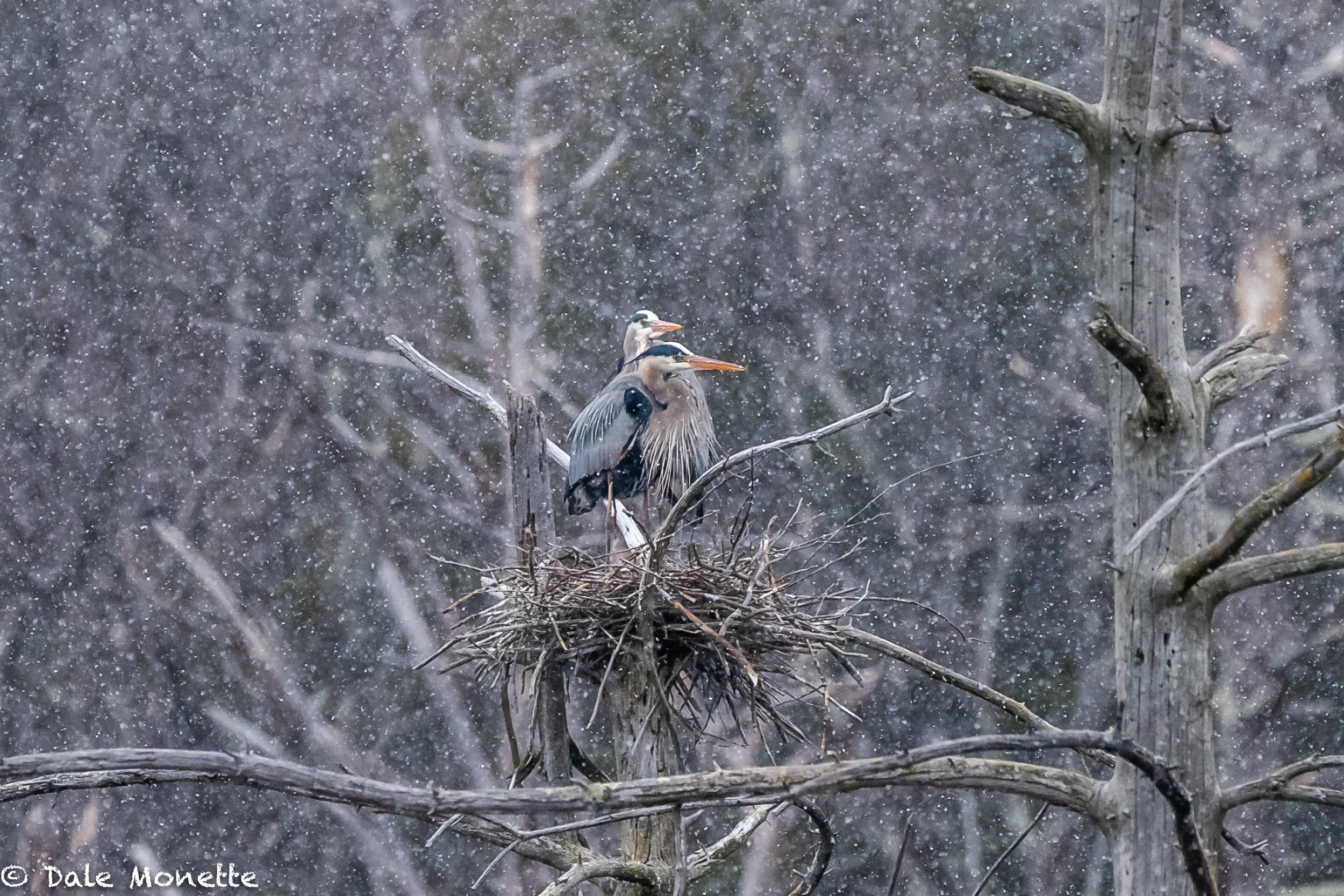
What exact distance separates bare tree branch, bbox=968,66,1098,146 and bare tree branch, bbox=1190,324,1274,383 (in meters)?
0.32

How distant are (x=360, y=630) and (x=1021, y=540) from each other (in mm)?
2444

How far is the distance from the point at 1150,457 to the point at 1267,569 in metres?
0.20

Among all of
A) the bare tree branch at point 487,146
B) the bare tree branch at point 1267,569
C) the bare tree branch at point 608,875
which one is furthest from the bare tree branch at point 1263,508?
the bare tree branch at point 487,146

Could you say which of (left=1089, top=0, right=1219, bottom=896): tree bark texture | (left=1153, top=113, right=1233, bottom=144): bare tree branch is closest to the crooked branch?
(left=1089, top=0, right=1219, bottom=896): tree bark texture

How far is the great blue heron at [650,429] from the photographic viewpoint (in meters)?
2.36

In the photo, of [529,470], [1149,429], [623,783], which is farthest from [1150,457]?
[529,470]

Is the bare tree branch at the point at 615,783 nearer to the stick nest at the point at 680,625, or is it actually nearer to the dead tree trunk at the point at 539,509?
the stick nest at the point at 680,625

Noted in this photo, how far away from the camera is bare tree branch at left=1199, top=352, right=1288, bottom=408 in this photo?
5.50ft

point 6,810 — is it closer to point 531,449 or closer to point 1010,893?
point 1010,893

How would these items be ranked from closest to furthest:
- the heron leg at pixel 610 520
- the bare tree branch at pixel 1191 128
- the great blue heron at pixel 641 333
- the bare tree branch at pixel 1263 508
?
1. the bare tree branch at pixel 1263 508
2. the bare tree branch at pixel 1191 128
3. the heron leg at pixel 610 520
4. the great blue heron at pixel 641 333

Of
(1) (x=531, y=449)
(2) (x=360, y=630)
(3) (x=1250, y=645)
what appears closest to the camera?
(1) (x=531, y=449)

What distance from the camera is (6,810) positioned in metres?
5.12

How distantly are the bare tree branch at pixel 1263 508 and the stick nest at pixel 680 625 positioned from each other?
483 mm

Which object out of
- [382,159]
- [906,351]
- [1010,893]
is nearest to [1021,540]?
[906,351]
